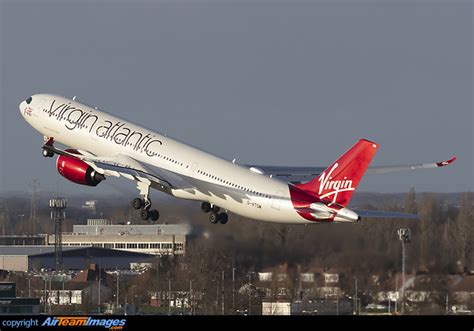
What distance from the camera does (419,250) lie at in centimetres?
7444

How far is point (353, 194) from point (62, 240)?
129ft

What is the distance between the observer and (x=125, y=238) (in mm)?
108312

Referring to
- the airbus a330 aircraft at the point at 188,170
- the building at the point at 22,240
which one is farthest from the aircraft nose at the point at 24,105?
the building at the point at 22,240

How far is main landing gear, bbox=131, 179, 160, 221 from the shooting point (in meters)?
93.3

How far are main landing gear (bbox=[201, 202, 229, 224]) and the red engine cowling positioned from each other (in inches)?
281

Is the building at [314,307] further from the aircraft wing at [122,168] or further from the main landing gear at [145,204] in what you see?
the aircraft wing at [122,168]

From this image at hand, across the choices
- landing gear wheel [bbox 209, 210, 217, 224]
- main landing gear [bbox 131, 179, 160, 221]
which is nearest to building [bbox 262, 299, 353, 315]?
landing gear wheel [bbox 209, 210, 217, 224]

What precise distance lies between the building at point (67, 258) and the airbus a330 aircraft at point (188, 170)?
29.7 ft

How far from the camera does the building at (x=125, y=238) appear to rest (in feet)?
314

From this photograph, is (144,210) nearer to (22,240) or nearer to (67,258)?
(67,258)
